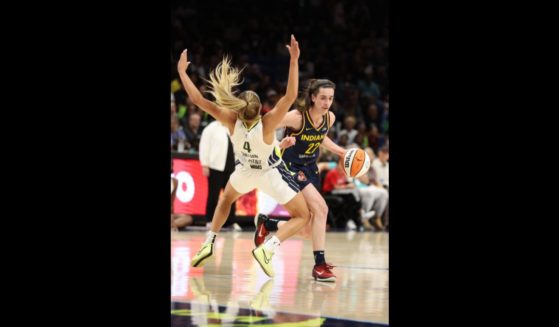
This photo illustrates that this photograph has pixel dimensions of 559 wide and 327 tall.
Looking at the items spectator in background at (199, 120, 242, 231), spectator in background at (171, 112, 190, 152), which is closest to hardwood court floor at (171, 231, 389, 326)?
spectator in background at (199, 120, 242, 231)

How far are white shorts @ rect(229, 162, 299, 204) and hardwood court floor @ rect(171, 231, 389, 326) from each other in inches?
27.8

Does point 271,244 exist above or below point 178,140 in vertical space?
below

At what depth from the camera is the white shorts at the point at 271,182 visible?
7.23 metres

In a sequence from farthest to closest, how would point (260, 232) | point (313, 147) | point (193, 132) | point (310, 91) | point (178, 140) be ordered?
point (193, 132)
point (178, 140)
point (260, 232)
point (313, 147)
point (310, 91)

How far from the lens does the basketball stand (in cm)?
760

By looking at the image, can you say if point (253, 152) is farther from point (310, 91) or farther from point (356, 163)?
point (356, 163)

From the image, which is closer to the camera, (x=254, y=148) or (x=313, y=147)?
(x=254, y=148)

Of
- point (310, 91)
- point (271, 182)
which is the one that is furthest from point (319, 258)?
point (310, 91)

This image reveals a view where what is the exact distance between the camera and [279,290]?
6242mm

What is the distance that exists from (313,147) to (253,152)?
66cm

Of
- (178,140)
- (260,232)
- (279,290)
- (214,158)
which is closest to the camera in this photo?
(279,290)
